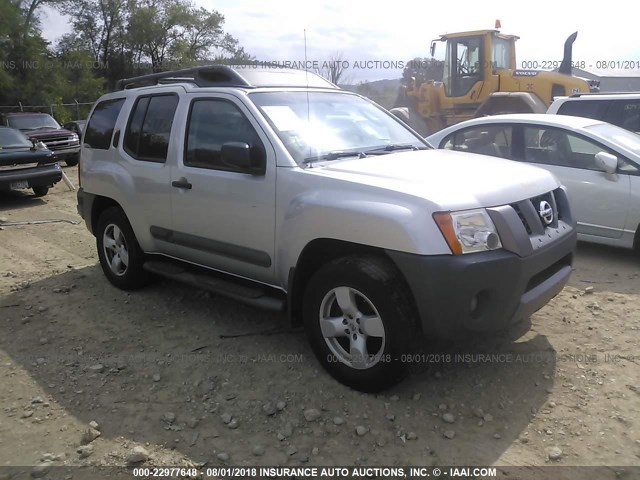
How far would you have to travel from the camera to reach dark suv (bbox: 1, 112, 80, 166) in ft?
53.8

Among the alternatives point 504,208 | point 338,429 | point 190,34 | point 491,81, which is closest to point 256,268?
point 338,429

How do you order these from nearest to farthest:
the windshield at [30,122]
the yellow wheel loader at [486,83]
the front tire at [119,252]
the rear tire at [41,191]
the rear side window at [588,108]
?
the front tire at [119,252] → the rear side window at [588,108] → the rear tire at [41,191] → the yellow wheel loader at [486,83] → the windshield at [30,122]

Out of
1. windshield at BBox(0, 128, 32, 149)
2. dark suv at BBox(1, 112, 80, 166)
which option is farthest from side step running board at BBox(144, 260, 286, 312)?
dark suv at BBox(1, 112, 80, 166)

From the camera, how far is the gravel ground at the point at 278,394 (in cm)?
304

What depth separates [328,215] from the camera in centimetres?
345

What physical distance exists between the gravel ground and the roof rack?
188cm

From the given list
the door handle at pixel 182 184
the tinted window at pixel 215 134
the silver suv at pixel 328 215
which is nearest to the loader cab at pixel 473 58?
the silver suv at pixel 328 215

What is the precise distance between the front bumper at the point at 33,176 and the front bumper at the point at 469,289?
938 centimetres

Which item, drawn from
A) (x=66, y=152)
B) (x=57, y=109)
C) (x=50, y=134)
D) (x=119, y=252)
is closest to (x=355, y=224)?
(x=119, y=252)

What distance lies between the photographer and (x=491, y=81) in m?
13.3

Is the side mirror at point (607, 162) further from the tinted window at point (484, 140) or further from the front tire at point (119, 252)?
the front tire at point (119, 252)

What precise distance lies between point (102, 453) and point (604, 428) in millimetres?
2734

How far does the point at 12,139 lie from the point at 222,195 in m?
9.09

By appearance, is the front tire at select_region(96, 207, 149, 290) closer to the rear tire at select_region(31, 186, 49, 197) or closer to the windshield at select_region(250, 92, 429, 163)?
the windshield at select_region(250, 92, 429, 163)
